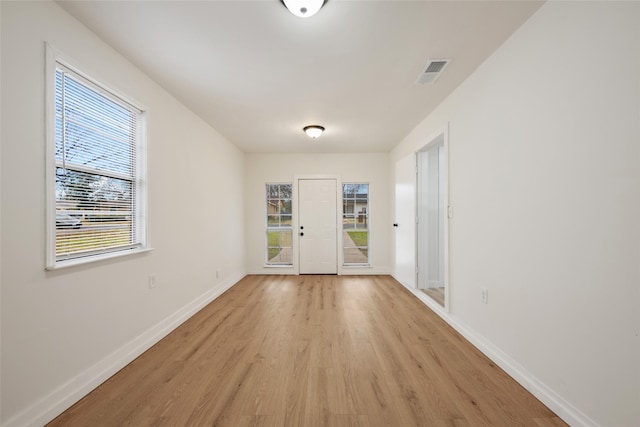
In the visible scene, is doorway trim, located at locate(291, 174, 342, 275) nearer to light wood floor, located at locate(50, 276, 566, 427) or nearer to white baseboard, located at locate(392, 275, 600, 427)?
light wood floor, located at locate(50, 276, 566, 427)

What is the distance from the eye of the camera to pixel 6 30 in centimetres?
131

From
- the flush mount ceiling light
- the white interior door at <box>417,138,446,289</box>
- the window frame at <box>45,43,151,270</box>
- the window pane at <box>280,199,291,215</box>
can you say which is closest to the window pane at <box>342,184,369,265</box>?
the window pane at <box>280,199,291,215</box>

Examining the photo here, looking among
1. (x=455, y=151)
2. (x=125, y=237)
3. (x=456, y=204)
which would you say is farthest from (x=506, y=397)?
(x=125, y=237)

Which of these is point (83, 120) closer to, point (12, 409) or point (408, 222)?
point (12, 409)

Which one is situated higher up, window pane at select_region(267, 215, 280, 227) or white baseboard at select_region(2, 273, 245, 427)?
window pane at select_region(267, 215, 280, 227)

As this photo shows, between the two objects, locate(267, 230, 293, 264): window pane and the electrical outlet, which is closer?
the electrical outlet

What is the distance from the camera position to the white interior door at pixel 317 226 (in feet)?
17.1

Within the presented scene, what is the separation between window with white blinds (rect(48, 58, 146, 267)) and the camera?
1.61m

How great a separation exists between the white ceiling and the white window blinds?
46 centimetres

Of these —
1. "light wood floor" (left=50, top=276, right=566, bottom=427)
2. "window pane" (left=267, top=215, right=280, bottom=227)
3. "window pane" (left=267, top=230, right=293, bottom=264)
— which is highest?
"window pane" (left=267, top=215, right=280, bottom=227)

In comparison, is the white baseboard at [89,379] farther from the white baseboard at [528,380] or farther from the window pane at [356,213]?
the window pane at [356,213]

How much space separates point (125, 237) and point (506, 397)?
3032 mm

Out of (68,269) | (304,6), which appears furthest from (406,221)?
(68,269)

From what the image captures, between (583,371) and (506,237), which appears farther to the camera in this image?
(506,237)
